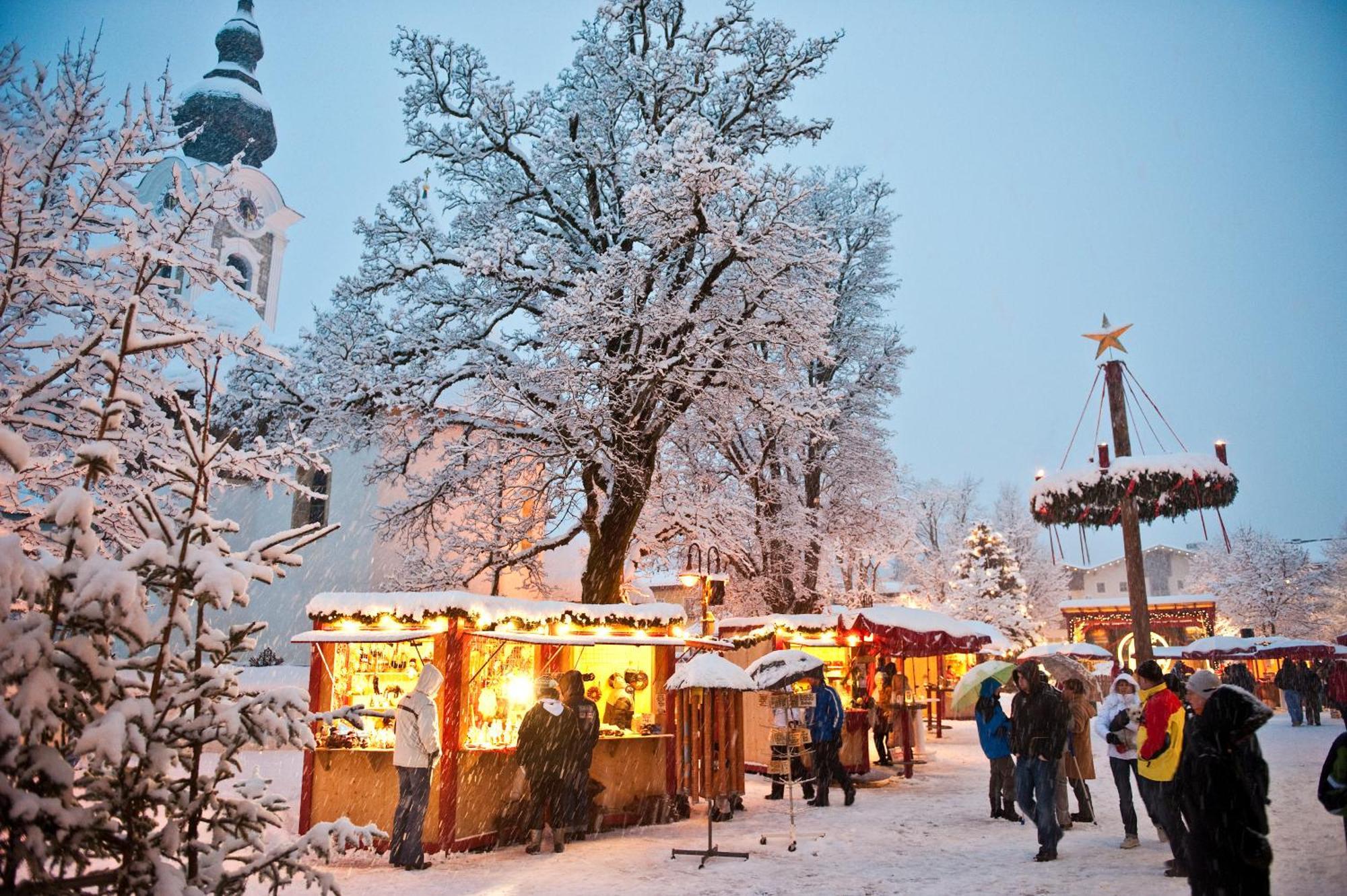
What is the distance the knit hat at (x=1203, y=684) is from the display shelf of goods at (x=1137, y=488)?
10162 millimetres

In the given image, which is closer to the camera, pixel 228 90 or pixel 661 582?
pixel 661 582

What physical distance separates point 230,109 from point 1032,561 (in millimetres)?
55487

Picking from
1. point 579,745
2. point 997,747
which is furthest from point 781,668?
point 579,745

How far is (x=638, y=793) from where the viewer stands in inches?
480

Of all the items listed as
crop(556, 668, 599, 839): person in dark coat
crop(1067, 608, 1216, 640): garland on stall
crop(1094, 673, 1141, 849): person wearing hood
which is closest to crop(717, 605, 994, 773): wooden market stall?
crop(556, 668, 599, 839): person in dark coat

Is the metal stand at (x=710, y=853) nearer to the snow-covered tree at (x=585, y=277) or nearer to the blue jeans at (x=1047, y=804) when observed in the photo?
the blue jeans at (x=1047, y=804)

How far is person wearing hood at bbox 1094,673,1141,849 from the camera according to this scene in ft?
30.1

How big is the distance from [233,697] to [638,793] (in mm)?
9426

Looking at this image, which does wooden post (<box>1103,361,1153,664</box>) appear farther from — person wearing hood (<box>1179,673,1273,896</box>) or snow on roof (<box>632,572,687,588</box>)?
snow on roof (<box>632,572,687,588</box>)

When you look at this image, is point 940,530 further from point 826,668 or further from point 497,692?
point 497,692

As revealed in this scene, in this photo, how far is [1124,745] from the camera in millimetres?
9242

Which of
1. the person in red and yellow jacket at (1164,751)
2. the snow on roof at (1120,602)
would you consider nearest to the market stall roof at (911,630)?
the person in red and yellow jacket at (1164,751)

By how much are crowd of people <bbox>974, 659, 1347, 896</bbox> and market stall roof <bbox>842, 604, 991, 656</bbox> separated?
4.27 m

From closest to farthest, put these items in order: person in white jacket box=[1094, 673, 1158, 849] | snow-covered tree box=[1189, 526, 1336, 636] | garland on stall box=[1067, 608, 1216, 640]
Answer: person in white jacket box=[1094, 673, 1158, 849] → snow-covered tree box=[1189, 526, 1336, 636] → garland on stall box=[1067, 608, 1216, 640]
